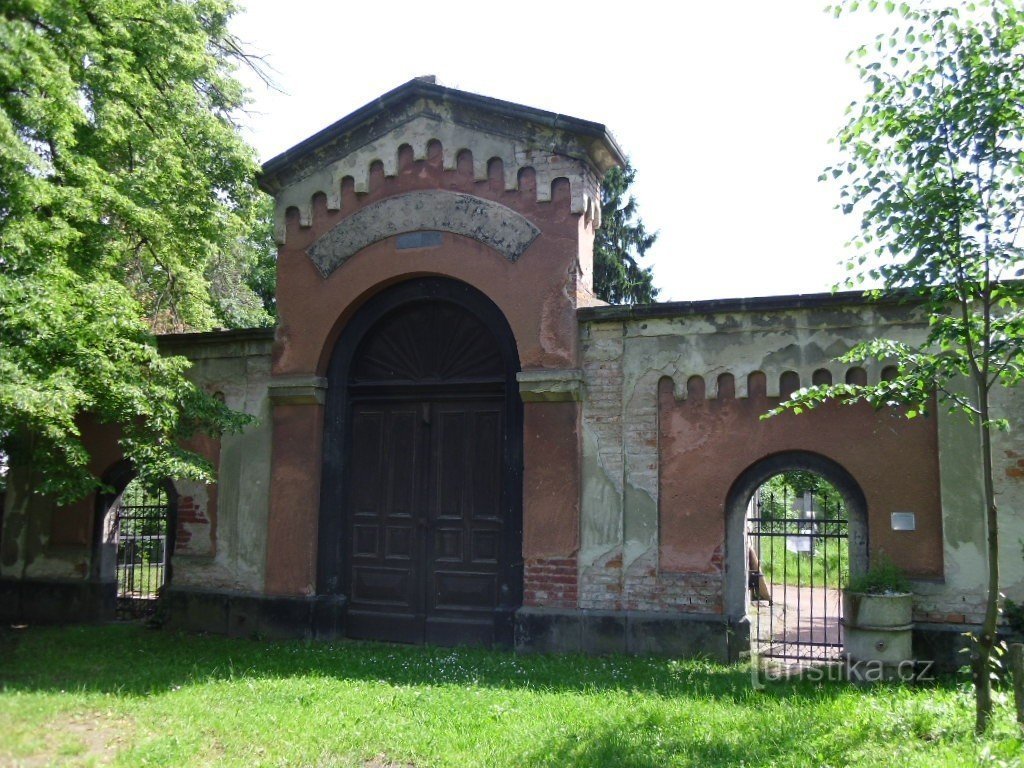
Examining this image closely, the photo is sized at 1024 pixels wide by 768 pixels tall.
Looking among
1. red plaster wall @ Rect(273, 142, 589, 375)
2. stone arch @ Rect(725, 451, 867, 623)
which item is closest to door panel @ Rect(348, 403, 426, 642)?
red plaster wall @ Rect(273, 142, 589, 375)

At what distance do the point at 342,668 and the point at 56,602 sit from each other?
5418 mm

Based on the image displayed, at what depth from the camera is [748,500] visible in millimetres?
9016

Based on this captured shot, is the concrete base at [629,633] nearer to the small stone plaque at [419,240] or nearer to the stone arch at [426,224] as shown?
the stone arch at [426,224]

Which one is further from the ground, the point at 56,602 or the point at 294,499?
the point at 294,499

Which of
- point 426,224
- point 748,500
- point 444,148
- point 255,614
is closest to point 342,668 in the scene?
point 255,614

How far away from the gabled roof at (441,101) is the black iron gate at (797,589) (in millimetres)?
4475

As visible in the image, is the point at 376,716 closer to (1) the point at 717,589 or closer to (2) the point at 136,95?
(1) the point at 717,589

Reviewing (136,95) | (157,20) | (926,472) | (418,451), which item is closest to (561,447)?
(418,451)

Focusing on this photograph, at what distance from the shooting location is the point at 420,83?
404 inches

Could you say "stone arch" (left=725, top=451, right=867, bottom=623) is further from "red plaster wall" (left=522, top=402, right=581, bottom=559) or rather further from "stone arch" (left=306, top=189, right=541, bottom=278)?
"stone arch" (left=306, top=189, right=541, bottom=278)

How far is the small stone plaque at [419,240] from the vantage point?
1028cm

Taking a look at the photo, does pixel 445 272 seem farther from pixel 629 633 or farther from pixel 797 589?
pixel 797 589

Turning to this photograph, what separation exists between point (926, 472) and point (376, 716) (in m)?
5.53

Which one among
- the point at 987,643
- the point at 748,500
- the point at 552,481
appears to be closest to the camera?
the point at 987,643
